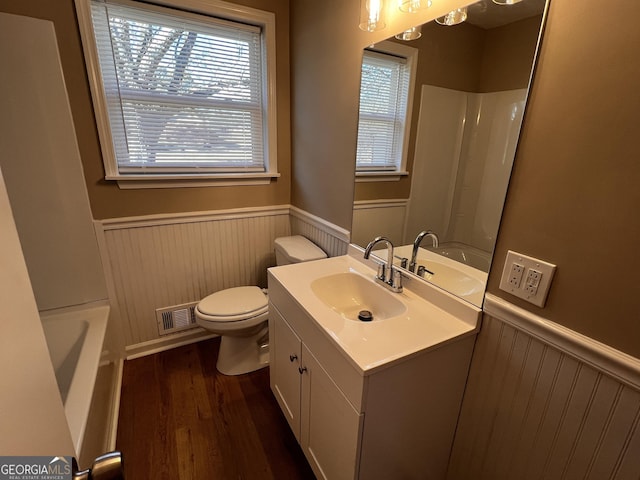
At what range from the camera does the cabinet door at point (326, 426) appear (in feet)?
3.13

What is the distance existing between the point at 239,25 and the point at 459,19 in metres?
1.41

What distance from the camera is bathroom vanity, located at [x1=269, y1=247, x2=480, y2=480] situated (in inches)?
35.9

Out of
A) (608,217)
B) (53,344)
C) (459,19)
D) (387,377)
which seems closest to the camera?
(608,217)

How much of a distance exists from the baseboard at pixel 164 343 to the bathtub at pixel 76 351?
0.37m

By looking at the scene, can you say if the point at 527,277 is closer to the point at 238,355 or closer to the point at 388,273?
the point at 388,273

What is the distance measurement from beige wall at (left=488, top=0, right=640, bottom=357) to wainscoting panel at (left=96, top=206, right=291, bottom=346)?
1.69 metres

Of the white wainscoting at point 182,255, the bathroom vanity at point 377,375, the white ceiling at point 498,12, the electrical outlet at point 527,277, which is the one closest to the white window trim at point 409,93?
the white ceiling at point 498,12

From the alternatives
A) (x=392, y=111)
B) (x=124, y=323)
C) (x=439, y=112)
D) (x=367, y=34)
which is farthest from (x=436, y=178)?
(x=124, y=323)

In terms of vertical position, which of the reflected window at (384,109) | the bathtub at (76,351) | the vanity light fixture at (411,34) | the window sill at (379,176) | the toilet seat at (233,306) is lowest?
the bathtub at (76,351)

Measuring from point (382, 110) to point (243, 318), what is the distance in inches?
51.2

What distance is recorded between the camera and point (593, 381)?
77 centimetres

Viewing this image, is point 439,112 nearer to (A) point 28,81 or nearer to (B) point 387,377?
(B) point 387,377

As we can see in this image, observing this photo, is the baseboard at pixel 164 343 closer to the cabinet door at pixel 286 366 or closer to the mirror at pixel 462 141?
the cabinet door at pixel 286 366

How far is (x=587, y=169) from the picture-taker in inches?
28.3
